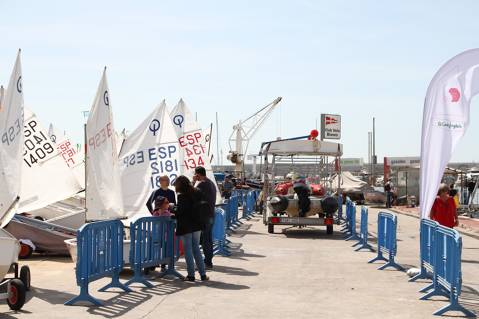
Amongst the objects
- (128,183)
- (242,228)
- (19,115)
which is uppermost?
(19,115)

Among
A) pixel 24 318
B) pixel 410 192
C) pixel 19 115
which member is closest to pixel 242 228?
pixel 19 115

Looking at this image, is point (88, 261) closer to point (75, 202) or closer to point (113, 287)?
point (113, 287)

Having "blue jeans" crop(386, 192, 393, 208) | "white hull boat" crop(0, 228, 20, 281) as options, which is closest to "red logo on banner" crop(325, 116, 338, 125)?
"blue jeans" crop(386, 192, 393, 208)

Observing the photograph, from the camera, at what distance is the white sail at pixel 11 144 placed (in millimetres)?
9977

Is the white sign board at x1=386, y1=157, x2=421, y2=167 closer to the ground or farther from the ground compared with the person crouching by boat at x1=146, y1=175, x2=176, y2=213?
farther from the ground

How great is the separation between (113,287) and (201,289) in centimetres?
126

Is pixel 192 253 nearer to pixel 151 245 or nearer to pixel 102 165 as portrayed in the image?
pixel 151 245

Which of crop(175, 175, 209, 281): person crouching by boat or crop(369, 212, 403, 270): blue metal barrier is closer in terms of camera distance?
crop(175, 175, 209, 281): person crouching by boat

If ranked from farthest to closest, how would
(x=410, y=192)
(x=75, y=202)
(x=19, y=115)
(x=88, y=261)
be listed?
(x=410, y=192) → (x=75, y=202) → (x=19, y=115) → (x=88, y=261)

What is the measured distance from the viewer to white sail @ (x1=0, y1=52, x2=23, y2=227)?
9.98 meters

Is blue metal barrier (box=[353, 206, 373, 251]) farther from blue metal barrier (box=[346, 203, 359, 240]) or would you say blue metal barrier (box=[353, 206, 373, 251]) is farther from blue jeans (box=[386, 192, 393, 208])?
blue jeans (box=[386, 192, 393, 208])

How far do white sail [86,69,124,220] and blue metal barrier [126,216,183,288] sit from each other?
147 cm

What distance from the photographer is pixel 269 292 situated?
10852 millimetres

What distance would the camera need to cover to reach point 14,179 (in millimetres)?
10125
